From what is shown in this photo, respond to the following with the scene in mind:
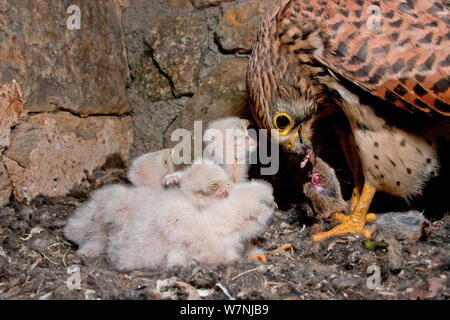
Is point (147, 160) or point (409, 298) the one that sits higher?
point (147, 160)

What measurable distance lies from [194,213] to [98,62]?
4.41 ft

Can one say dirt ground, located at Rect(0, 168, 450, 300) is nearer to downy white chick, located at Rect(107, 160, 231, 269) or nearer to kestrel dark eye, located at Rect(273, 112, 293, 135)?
downy white chick, located at Rect(107, 160, 231, 269)

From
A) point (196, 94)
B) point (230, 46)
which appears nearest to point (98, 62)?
point (196, 94)

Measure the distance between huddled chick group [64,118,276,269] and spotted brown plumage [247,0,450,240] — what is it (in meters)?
0.40

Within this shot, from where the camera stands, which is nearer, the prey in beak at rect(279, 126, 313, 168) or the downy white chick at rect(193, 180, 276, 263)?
the downy white chick at rect(193, 180, 276, 263)

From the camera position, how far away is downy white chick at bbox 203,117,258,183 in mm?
2465

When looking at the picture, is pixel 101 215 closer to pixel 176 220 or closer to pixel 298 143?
pixel 176 220

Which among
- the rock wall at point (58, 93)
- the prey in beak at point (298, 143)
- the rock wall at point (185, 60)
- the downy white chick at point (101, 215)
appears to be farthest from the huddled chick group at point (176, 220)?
the rock wall at point (185, 60)

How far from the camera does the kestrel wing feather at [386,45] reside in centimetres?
177

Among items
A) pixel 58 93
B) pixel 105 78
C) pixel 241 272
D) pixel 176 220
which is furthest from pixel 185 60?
pixel 241 272

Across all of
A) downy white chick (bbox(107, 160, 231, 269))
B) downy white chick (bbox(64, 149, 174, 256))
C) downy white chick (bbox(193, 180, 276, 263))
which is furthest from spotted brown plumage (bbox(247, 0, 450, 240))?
downy white chick (bbox(64, 149, 174, 256))

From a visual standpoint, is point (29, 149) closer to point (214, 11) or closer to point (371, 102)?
point (214, 11)

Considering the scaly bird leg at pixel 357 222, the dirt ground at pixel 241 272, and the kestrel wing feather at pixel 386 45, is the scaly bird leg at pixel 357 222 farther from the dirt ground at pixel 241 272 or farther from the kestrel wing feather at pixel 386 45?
the kestrel wing feather at pixel 386 45

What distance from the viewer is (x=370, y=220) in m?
2.26
